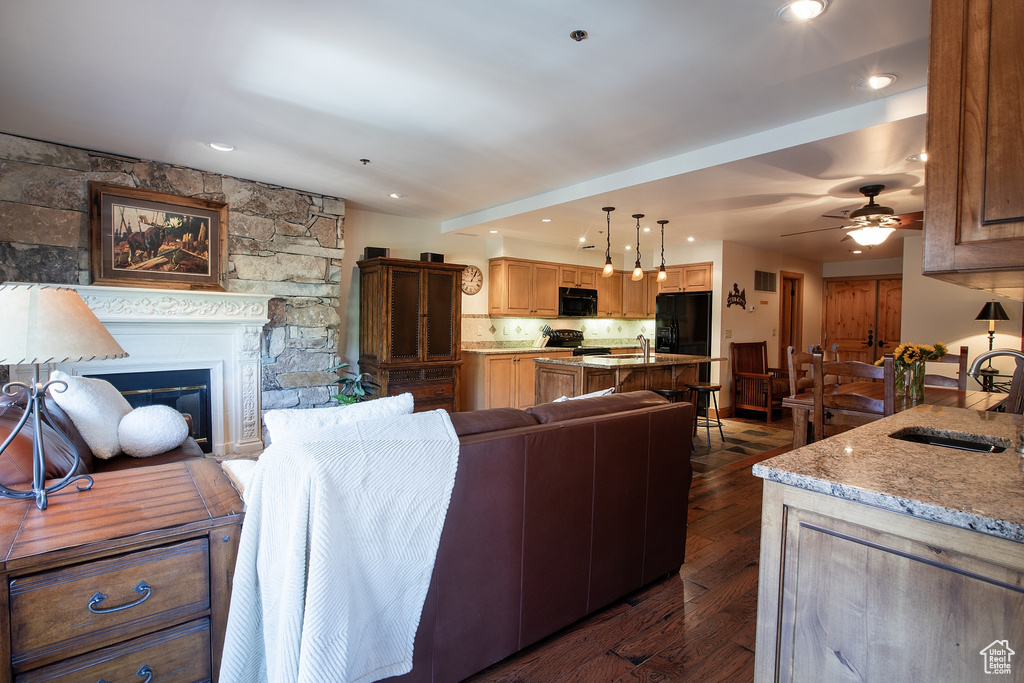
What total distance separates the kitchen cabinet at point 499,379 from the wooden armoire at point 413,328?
1.77 feet

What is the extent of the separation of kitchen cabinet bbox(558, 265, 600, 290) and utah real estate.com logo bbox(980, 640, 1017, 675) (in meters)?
6.46

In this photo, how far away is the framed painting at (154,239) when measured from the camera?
3.84 meters

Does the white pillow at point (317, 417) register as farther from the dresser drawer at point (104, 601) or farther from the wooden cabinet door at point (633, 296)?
the wooden cabinet door at point (633, 296)

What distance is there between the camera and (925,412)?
2.02m

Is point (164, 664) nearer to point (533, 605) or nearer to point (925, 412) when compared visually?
point (533, 605)

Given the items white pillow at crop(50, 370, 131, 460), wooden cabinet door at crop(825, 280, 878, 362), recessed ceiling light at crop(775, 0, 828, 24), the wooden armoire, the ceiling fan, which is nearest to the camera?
recessed ceiling light at crop(775, 0, 828, 24)

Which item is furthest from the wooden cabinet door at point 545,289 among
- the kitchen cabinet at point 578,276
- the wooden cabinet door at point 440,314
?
the wooden cabinet door at point 440,314

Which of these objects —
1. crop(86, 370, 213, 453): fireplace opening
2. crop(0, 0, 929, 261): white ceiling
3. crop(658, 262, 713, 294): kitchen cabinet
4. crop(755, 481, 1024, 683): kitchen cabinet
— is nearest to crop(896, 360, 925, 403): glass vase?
crop(0, 0, 929, 261): white ceiling

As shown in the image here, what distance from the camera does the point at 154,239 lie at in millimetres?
4086

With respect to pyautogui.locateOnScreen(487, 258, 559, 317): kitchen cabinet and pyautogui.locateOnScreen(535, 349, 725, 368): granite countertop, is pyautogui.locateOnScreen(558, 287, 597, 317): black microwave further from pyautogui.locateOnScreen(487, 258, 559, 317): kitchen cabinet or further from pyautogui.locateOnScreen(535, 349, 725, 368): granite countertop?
pyautogui.locateOnScreen(535, 349, 725, 368): granite countertop

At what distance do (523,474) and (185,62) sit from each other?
2632 mm

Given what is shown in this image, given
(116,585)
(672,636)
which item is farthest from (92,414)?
(672,636)

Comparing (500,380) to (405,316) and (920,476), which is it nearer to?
(405,316)

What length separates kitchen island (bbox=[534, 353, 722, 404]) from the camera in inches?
180
